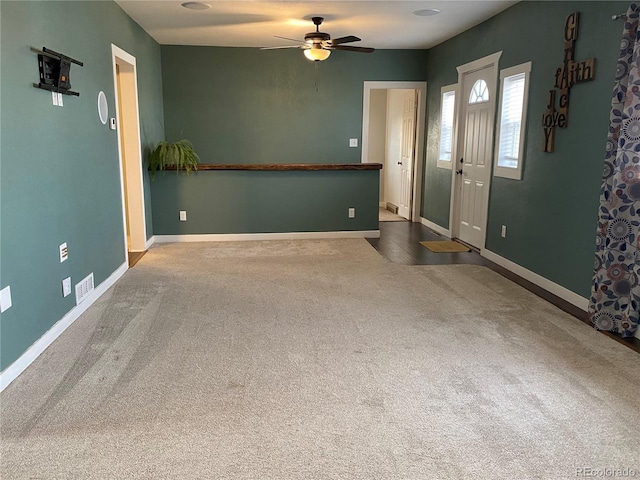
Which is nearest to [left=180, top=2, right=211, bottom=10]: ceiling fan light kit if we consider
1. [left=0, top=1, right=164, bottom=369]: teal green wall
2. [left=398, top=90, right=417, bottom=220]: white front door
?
[left=0, top=1, right=164, bottom=369]: teal green wall

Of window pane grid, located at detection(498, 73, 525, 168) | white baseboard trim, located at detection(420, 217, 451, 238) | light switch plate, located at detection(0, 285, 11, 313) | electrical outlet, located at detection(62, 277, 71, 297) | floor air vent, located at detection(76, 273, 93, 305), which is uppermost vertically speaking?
window pane grid, located at detection(498, 73, 525, 168)

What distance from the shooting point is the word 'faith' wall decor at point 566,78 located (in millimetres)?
3619

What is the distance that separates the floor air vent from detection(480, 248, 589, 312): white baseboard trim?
12.1 feet

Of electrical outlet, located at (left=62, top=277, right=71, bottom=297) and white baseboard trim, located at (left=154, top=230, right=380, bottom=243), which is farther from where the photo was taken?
white baseboard trim, located at (left=154, top=230, right=380, bottom=243)

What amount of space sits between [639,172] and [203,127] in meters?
5.56

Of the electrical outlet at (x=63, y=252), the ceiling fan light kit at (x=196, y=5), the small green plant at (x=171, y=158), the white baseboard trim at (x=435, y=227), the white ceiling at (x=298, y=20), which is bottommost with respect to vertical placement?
the white baseboard trim at (x=435, y=227)

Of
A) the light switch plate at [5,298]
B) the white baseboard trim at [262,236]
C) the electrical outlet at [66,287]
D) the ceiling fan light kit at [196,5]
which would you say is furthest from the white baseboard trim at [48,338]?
the ceiling fan light kit at [196,5]

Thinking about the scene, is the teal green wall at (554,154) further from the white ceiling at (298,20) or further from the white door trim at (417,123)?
the white door trim at (417,123)

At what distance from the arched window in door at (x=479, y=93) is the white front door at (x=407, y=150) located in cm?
178

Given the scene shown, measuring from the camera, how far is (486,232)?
532 centimetres

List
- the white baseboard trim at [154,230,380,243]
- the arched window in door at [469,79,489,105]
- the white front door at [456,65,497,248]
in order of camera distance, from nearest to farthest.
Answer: the white front door at [456,65,497,248] → the arched window in door at [469,79,489,105] → the white baseboard trim at [154,230,380,243]

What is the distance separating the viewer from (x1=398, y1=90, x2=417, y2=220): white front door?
299 inches

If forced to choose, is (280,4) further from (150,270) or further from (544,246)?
(544,246)

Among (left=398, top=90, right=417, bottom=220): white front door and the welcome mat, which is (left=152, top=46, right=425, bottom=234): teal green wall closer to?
(left=398, top=90, right=417, bottom=220): white front door
